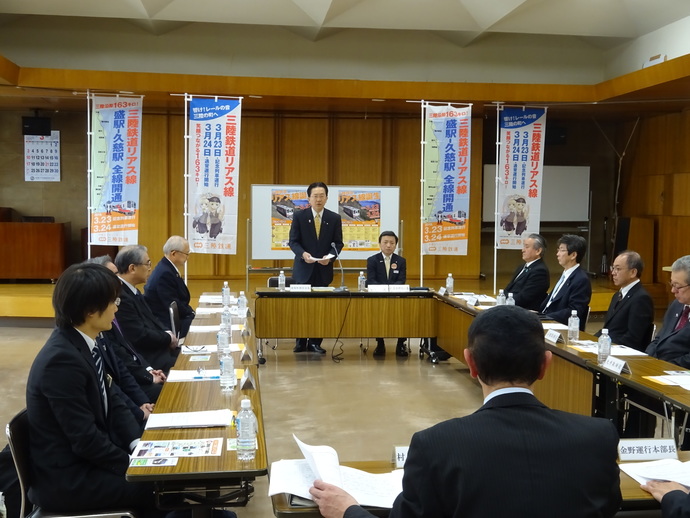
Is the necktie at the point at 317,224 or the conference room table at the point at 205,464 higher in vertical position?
the necktie at the point at 317,224

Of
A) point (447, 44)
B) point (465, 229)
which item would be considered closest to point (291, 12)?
point (447, 44)

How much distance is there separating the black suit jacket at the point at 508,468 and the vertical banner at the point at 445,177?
266 inches

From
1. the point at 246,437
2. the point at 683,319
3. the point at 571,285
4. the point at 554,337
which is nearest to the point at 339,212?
the point at 571,285

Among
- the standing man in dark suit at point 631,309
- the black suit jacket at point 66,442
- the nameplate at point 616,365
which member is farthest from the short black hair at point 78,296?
the standing man in dark suit at point 631,309

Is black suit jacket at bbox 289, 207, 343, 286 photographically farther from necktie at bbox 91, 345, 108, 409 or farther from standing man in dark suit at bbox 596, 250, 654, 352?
necktie at bbox 91, 345, 108, 409

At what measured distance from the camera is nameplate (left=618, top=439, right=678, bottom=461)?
224 centimetres

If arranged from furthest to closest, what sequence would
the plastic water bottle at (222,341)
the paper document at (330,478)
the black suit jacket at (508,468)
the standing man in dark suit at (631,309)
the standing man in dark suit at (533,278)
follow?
the standing man in dark suit at (533,278) → the standing man in dark suit at (631,309) → the plastic water bottle at (222,341) → the paper document at (330,478) → the black suit jacket at (508,468)

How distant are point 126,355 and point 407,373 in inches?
123

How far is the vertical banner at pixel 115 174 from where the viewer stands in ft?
26.2

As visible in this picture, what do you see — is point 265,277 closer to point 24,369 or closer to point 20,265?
point 20,265

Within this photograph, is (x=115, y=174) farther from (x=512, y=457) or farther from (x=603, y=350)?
(x=512, y=457)

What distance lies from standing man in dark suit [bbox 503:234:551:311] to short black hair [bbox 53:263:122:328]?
13.4 feet

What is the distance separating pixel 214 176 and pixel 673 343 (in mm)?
5254

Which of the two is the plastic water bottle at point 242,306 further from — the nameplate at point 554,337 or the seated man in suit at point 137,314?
the nameplate at point 554,337
